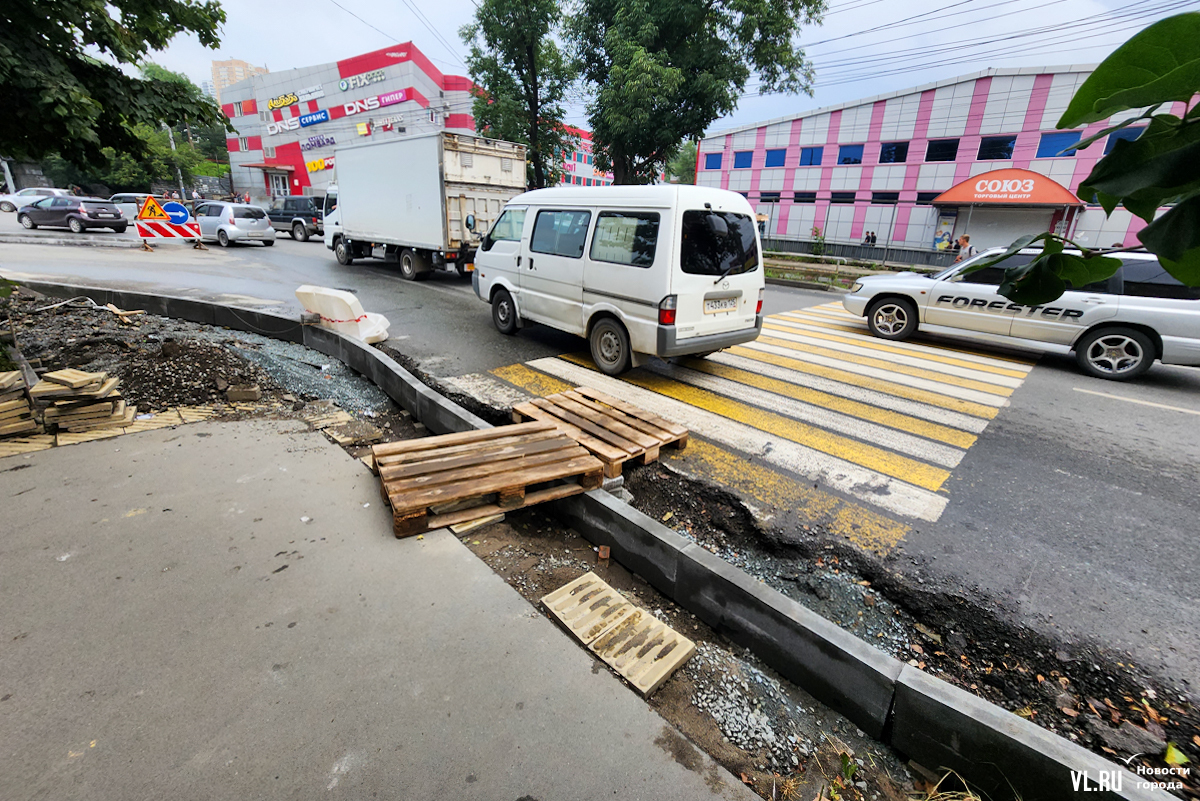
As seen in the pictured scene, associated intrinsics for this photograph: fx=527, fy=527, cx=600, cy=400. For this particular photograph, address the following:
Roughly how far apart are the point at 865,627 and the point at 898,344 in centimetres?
746

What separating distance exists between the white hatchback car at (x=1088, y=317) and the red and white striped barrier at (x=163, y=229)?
19012mm

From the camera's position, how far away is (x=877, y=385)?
677cm

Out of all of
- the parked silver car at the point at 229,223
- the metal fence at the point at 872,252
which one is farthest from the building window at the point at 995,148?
the parked silver car at the point at 229,223

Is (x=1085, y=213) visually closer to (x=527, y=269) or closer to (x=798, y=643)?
(x=527, y=269)

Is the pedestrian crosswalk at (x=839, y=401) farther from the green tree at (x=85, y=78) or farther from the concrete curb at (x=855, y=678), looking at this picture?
the green tree at (x=85, y=78)

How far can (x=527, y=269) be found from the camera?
7.89 m

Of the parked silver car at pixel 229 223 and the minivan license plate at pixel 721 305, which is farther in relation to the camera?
the parked silver car at pixel 229 223

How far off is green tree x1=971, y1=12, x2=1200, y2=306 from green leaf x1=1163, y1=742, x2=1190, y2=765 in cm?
245

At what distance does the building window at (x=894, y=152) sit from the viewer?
2930cm

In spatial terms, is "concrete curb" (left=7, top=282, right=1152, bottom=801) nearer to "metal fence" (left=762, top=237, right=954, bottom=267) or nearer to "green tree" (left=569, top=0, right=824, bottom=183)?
"green tree" (left=569, top=0, right=824, bottom=183)

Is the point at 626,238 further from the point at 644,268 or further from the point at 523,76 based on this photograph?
the point at 523,76

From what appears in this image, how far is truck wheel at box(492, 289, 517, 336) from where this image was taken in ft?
27.7

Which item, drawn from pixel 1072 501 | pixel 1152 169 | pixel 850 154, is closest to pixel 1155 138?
pixel 1152 169

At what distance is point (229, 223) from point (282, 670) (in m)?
22.3
